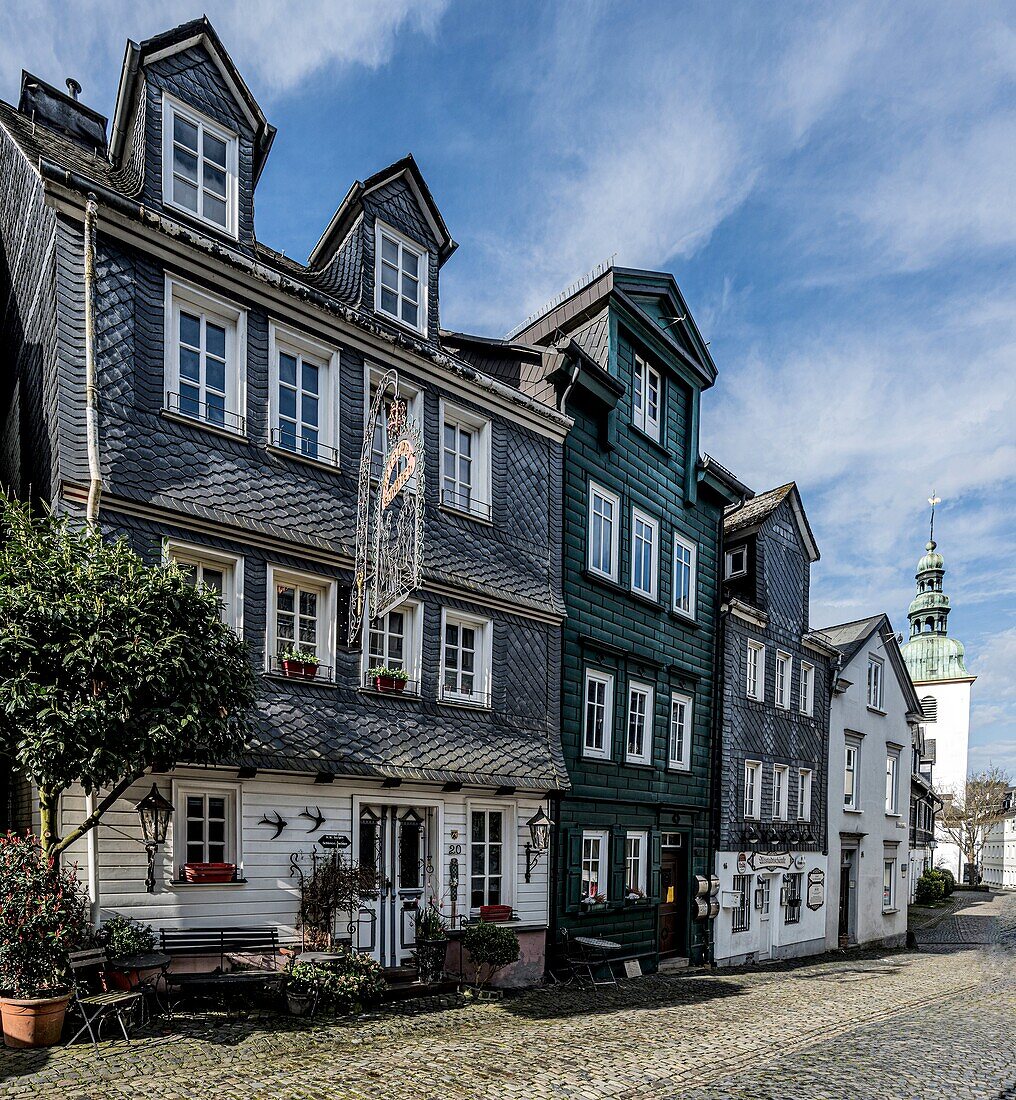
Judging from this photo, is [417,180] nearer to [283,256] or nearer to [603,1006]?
[283,256]

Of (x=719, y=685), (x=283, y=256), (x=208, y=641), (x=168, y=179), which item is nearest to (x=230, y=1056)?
(x=208, y=641)

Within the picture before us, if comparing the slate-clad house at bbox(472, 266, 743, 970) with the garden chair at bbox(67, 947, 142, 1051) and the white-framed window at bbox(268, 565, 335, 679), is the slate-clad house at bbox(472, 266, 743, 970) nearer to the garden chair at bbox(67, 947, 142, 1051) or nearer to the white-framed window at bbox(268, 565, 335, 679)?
the white-framed window at bbox(268, 565, 335, 679)

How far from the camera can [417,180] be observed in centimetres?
1513

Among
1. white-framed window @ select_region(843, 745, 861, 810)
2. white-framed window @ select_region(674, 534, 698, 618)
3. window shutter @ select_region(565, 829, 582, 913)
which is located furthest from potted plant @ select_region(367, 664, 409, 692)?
white-framed window @ select_region(843, 745, 861, 810)

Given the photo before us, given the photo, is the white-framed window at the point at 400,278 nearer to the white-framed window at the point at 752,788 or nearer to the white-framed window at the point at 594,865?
the white-framed window at the point at 594,865

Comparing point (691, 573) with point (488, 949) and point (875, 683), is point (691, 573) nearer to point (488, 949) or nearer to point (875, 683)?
point (488, 949)

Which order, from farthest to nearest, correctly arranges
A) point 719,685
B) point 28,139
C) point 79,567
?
point 719,685, point 28,139, point 79,567

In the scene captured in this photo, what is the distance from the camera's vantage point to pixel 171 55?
1198 centimetres

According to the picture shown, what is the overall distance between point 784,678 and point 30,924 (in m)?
22.0

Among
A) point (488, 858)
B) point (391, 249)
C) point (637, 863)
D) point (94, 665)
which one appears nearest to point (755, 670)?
point (637, 863)

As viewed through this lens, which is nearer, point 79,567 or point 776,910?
point 79,567

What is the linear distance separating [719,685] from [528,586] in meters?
8.79

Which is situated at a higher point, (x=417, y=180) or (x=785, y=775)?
(x=417, y=180)

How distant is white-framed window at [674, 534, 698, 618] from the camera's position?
71.3 feet
